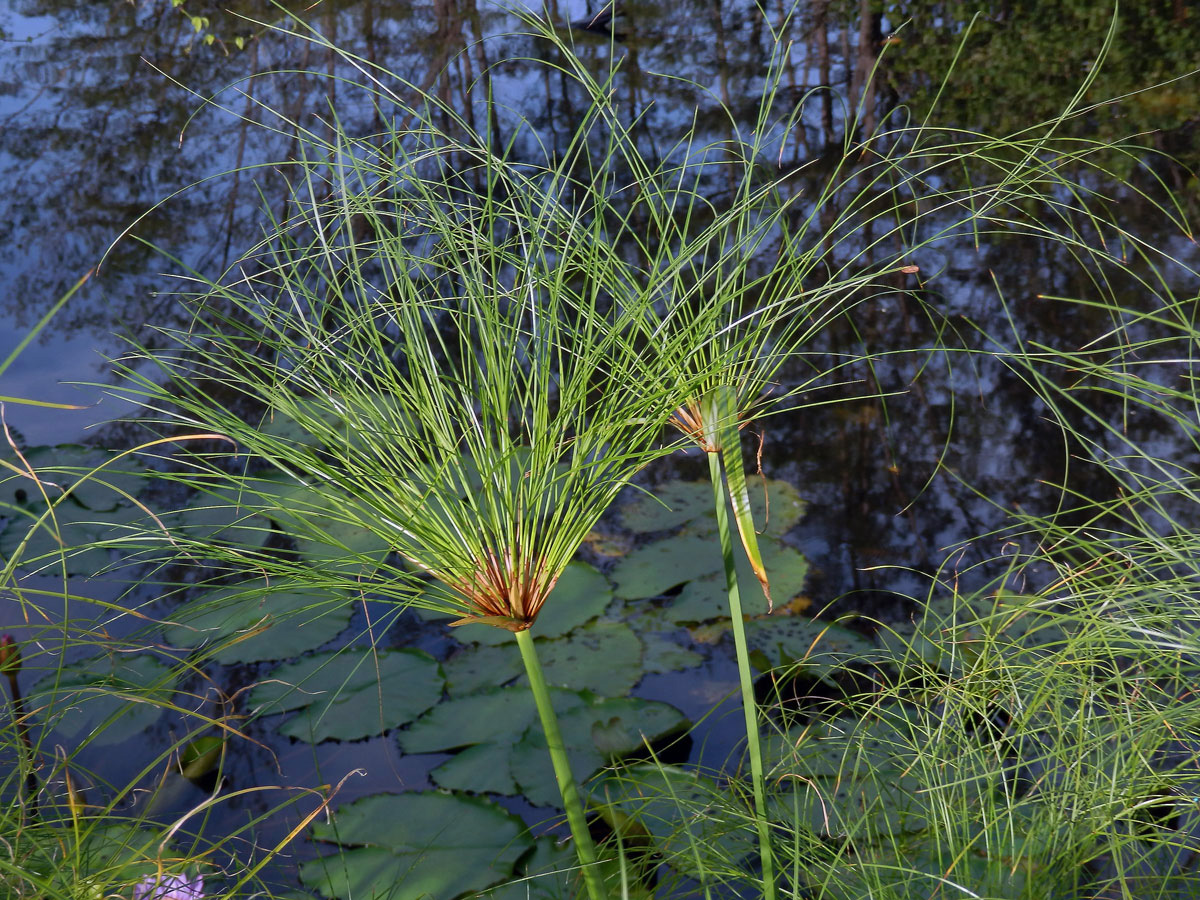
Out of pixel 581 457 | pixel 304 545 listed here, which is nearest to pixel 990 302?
pixel 304 545


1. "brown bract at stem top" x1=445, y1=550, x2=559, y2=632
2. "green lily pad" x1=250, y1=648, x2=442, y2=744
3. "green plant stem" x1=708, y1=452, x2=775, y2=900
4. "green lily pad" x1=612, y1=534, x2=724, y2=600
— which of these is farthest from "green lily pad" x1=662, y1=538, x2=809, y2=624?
"brown bract at stem top" x1=445, y1=550, x2=559, y2=632

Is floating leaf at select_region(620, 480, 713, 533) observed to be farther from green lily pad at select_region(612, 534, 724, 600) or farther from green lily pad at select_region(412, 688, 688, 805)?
green lily pad at select_region(412, 688, 688, 805)

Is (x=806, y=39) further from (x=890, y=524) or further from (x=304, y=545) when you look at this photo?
(x=304, y=545)

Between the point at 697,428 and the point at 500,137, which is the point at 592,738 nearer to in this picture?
the point at 697,428

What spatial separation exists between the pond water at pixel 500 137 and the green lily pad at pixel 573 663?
6cm

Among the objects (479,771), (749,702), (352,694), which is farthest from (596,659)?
(749,702)

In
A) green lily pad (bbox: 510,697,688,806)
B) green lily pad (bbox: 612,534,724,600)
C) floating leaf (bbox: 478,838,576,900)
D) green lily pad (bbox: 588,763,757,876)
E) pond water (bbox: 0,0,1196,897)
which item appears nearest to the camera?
green lily pad (bbox: 588,763,757,876)

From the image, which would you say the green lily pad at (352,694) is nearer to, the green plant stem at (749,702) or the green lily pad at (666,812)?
the green lily pad at (666,812)

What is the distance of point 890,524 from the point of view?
8.00ft

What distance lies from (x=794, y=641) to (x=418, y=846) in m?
0.91

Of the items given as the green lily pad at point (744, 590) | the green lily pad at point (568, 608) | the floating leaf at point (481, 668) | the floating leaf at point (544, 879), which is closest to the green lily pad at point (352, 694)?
the floating leaf at point (481, 668)

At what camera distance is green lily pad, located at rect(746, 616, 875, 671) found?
1.99 m

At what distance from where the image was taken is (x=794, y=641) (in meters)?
2.06

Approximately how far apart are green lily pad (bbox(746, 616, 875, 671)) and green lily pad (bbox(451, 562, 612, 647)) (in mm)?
383
